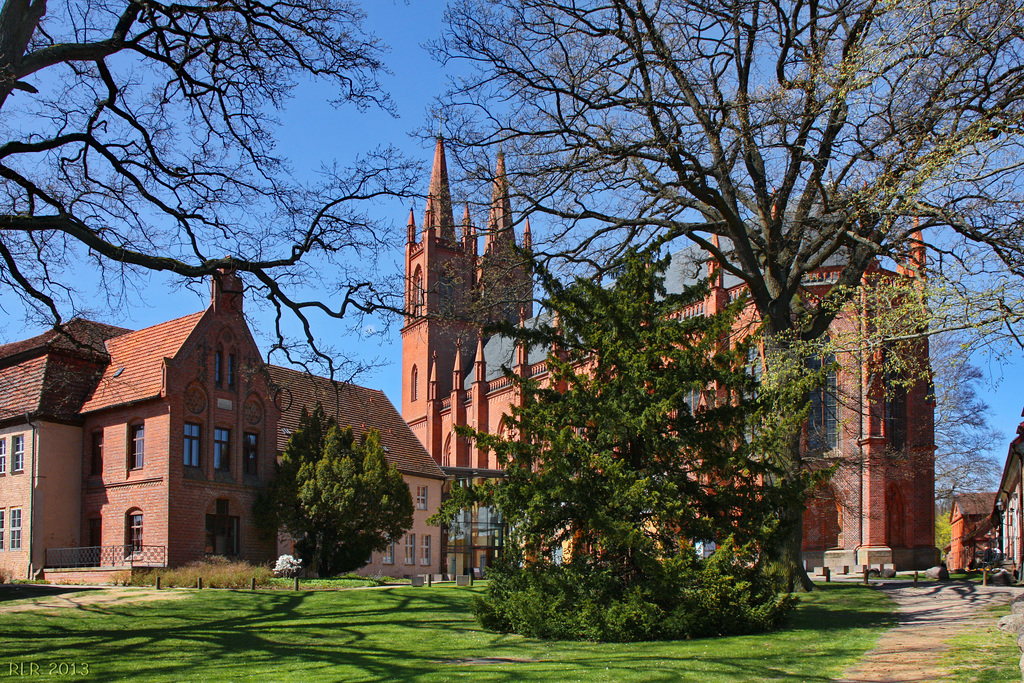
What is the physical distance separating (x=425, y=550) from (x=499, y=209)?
80.9ft

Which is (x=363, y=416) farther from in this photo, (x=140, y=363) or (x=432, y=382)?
(x=432, y=382)

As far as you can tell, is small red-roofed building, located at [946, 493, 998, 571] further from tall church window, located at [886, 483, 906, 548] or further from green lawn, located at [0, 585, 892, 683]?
green lawn, located at [0, 585, 892, 683]

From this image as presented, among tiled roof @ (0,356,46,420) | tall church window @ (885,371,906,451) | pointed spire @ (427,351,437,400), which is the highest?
pointed spire @ (427,351,437,400)

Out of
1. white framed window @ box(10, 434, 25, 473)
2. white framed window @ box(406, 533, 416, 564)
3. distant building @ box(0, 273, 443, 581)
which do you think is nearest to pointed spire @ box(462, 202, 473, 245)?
distant building @ box(0, 273, 443, 581)

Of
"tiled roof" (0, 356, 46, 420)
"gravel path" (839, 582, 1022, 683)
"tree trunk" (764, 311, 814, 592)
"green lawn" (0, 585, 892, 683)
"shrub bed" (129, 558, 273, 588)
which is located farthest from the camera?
"tiled roof" (0, 356, 46, 420)

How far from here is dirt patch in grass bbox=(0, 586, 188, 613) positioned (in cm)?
1922

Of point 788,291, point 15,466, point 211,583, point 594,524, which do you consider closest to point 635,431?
point 594,524

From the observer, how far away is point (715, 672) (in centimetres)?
1088

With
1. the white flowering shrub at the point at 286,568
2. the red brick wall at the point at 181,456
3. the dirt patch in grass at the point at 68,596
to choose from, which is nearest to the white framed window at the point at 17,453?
the red brick wall at the point at 181,456

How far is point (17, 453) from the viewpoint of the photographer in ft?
106

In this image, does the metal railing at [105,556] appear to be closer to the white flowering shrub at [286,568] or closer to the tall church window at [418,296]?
the white flowering shrub at [286,568]

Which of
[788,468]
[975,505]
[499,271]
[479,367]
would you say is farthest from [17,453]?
[975,505]

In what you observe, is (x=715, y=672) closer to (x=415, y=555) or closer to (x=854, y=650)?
(x=854, y=650)

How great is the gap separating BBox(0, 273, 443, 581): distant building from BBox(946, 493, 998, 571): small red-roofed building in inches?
1478
